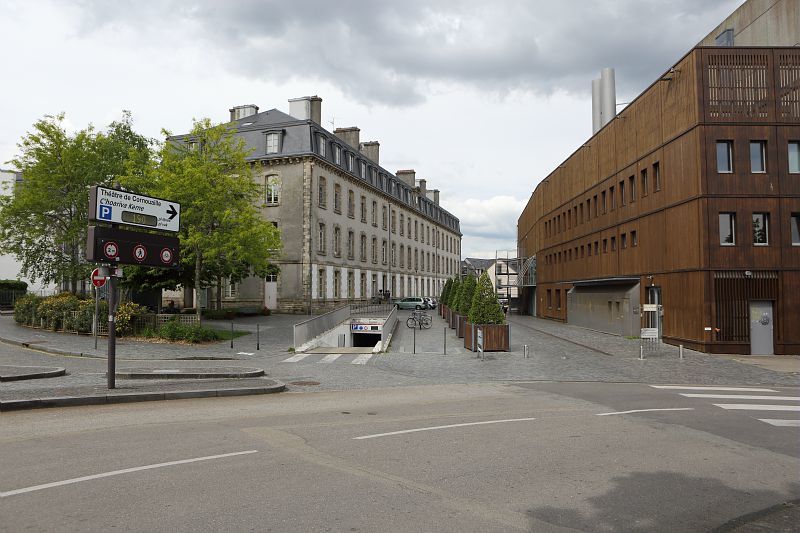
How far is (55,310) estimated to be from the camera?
2611 centimetres

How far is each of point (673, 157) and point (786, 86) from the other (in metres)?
4.78

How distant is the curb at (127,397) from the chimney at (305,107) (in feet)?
127

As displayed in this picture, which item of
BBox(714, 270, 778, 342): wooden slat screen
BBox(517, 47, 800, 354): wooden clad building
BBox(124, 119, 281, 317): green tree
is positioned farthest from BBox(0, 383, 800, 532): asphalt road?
BBox(124, 119, 281, 317): green tree

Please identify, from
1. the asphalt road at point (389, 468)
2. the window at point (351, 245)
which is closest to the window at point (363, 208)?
the window at point (351, 245)

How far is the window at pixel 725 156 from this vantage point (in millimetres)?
22312

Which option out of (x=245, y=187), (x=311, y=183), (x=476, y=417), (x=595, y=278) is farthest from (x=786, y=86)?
(x=311, y=183)

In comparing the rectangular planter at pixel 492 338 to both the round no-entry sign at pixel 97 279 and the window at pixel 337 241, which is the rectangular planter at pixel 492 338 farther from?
the window at pixel 337 241

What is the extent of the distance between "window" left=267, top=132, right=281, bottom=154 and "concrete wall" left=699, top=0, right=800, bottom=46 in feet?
101

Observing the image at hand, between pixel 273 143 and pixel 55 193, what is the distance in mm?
17632

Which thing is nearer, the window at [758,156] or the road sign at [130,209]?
the road sign at [130,209]

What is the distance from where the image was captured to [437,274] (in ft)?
275

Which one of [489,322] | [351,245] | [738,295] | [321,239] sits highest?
[351,245]

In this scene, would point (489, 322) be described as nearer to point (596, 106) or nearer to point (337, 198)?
point (596, 106)

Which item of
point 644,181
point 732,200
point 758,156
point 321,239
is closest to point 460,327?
point 644,181
